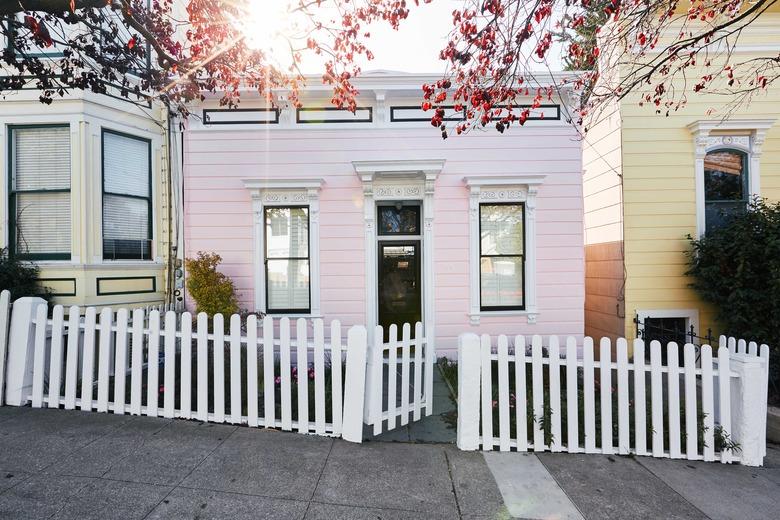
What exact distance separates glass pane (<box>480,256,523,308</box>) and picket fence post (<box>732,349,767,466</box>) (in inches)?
141

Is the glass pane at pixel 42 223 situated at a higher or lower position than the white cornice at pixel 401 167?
lower

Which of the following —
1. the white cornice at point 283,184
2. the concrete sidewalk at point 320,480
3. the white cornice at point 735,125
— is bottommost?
the concrete sidewalk at point 320,480

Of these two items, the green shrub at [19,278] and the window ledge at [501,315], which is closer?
the green shrub at [19,278]

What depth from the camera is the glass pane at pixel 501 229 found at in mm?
7133

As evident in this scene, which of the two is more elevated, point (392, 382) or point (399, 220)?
point (399, 220)

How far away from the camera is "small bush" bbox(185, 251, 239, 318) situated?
6066 mm

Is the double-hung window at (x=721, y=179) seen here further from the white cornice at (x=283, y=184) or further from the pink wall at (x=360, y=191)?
the white cornice at (x=283, y=184)

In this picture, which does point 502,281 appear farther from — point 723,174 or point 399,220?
point 723,174

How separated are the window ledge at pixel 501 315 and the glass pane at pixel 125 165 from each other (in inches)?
243

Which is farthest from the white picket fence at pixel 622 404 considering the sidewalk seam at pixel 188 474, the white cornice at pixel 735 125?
the white cornice at pixel 735 125

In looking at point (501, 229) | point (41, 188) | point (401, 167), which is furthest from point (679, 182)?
point (41, 188)

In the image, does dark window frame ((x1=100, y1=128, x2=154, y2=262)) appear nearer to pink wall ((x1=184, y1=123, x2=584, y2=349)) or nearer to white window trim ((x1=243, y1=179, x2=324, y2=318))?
pink wall ((x1=184, y1=123, x2=584, y2=349))

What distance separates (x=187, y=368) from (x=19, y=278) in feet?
12.1

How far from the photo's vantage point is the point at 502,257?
7164mm
